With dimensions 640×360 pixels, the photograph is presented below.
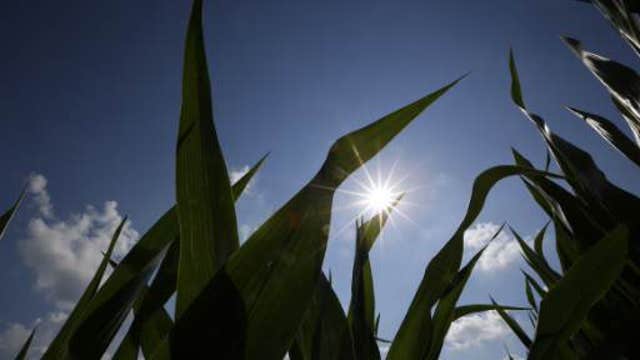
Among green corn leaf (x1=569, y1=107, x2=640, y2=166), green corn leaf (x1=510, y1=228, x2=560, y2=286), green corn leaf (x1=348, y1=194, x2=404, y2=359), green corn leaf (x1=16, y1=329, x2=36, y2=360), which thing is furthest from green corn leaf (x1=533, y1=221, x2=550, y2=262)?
green corn leaf (x1=16, y1=329, x2=36, y2=360)

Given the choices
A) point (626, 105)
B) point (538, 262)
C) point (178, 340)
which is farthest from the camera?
point (538, 262)

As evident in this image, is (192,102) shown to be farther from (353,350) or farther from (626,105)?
(626,105)

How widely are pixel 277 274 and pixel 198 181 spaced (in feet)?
0.28

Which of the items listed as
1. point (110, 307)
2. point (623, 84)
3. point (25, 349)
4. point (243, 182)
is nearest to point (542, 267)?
point (623, 84)

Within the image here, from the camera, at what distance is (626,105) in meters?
0.50

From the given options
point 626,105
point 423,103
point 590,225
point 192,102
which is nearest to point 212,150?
point 192,102

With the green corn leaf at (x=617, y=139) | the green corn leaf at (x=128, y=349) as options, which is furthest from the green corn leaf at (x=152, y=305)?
the green corn leaf at (x=617, y=139)

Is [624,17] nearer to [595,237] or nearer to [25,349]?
[595,237]

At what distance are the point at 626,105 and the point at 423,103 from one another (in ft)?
1.16

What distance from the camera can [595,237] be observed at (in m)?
0.44

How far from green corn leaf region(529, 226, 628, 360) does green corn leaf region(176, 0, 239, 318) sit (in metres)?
0.26

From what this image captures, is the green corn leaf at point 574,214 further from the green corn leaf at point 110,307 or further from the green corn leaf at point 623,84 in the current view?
the green corn leaf at point 110,307

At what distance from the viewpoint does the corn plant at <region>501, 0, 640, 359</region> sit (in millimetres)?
315

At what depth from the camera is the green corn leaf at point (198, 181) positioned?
0.27m
